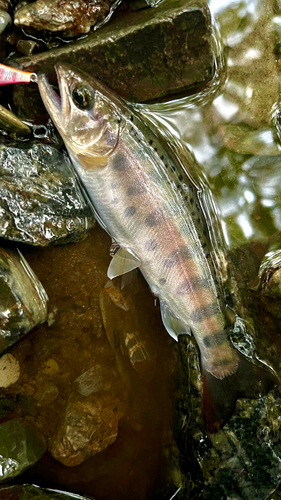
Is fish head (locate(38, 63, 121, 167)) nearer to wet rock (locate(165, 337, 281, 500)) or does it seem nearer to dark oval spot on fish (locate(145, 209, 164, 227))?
dark oval spot on fish (locate(145, 209, 164, 227))

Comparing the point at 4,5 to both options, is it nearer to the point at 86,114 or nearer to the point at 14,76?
the point at 14,76

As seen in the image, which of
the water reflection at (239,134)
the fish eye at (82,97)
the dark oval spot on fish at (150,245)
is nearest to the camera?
the fish eye at (82,97)

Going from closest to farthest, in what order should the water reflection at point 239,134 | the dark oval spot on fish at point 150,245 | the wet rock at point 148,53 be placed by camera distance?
the dark oval spot on fish at point 150,245 → the wet rock at point 148,53 → the water reflection at point 239,134

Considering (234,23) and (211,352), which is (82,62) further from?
(211,352)

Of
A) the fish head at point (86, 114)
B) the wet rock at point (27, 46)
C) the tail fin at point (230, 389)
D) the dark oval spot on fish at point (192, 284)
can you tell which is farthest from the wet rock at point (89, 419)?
the wet rock at point (27, 46)

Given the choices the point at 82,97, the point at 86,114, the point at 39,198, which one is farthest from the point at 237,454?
the point at 82,97

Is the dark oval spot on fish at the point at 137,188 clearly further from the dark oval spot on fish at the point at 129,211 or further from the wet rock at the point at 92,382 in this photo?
the wet rock at the point at 92,382

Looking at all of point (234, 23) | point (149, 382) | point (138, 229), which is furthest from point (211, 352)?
point (234, 23)
